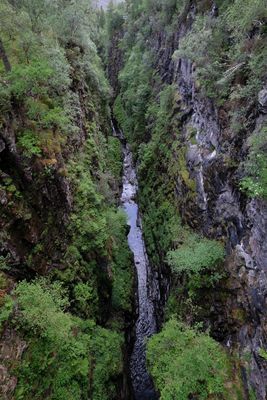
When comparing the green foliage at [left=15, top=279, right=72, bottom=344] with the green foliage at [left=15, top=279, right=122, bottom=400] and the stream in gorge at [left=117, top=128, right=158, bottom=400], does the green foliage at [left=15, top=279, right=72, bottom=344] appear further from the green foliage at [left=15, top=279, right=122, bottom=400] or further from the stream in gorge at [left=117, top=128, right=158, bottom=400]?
the stream in gorge at [left=117, top=128, right=158, bottom=400]

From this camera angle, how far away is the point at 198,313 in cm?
1555

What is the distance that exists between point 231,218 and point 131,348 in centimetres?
1110

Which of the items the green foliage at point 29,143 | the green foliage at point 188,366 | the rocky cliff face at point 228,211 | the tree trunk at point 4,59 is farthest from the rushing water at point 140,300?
the tree trunk at point 4,59

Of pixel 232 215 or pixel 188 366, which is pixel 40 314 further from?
pixel 232 215

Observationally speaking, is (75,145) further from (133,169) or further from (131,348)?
(133,169)

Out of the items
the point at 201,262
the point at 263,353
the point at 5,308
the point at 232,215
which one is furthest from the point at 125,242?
the point at 263,353

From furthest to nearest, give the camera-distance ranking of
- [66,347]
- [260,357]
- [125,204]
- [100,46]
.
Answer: [100,46], [125,204], [66,347], [260,357]

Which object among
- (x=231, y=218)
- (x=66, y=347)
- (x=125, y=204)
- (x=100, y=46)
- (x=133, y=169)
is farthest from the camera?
(x=100, y=46)

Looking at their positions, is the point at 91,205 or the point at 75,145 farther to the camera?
the point at 75,145

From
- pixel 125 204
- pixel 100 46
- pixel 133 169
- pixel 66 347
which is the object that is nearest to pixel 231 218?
pixel 66 347

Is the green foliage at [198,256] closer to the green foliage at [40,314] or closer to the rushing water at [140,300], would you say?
the rushing water at [140,300]

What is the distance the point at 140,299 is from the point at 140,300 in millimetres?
83

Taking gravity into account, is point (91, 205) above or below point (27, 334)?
above

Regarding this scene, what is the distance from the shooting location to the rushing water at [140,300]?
18.8 metres
